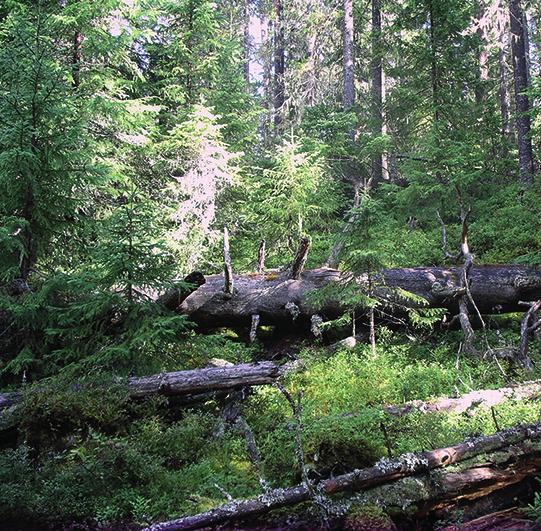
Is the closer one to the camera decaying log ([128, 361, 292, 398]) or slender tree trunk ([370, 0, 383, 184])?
decaying log ([128, 361, 292, 398])

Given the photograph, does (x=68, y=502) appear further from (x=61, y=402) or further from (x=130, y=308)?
(x=130, y=308)

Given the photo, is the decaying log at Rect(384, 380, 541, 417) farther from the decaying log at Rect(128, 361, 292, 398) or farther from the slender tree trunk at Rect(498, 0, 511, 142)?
the slender tree trunk at Rect(498, 0, 511, 142)

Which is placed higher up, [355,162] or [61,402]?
[355,162]

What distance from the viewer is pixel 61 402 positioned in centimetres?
598

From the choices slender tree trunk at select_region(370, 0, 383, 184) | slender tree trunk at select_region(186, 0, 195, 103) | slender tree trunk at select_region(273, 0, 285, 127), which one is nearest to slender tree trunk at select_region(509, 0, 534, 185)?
slender tree trunk at select_region(370, 0, 383, 184)

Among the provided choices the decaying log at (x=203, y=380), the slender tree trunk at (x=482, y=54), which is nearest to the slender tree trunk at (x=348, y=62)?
the slender tree trunk at (x=482, y=54)

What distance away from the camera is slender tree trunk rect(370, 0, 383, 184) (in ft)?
58.7

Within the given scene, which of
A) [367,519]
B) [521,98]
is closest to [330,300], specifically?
[367,519]

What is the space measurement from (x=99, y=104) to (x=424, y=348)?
9.15 meters

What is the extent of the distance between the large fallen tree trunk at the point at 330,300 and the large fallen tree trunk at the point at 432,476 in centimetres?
476

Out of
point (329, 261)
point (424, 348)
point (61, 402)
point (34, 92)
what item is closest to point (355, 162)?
point (329, 261)

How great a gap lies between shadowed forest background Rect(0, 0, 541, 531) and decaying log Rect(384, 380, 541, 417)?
34 millimetres

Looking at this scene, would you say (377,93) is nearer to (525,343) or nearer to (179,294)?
(525,343)

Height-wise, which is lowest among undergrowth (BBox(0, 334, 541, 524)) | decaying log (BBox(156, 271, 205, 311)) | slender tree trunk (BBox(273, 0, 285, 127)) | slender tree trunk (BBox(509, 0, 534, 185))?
undergrowth (BBox(0, 334, 541, 524))
